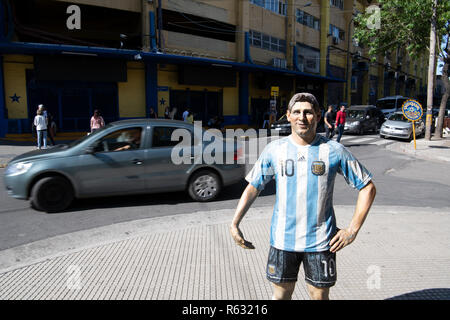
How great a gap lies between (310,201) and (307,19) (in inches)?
1422

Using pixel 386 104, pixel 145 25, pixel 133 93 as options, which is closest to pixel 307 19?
pixel 386 104

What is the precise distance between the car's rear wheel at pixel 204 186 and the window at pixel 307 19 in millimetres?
29745

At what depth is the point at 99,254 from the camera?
14.0 feet

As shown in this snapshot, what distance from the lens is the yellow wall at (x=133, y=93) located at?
68.1 ft

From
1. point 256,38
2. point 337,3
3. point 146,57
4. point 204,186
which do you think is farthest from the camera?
point 337,3

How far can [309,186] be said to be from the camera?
2.32 m

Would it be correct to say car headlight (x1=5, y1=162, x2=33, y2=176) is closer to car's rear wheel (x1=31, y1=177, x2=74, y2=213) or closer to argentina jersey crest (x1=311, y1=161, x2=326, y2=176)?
car's rear wheel (x1=31, y1=177, x2=74, y2=213)

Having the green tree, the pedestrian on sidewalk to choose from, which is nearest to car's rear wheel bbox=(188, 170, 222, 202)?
the pedestrian on sidewalk

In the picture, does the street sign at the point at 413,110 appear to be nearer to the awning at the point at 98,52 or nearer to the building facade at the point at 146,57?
the building facade at the point at 146,57

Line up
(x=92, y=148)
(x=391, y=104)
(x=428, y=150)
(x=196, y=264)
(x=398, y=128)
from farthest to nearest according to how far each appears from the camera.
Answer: (x=391, y=104)
(x=398, y=128)
(x=428, y=150)
(x=92, y=148)
(x=196, y=264)

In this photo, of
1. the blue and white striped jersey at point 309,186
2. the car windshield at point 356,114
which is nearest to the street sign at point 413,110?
the car windshield at point 356,114

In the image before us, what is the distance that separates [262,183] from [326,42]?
124 ft

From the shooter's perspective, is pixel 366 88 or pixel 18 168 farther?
pixel 366 88

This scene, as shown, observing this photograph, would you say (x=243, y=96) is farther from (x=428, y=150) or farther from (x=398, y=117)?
(x=428, y=150)
